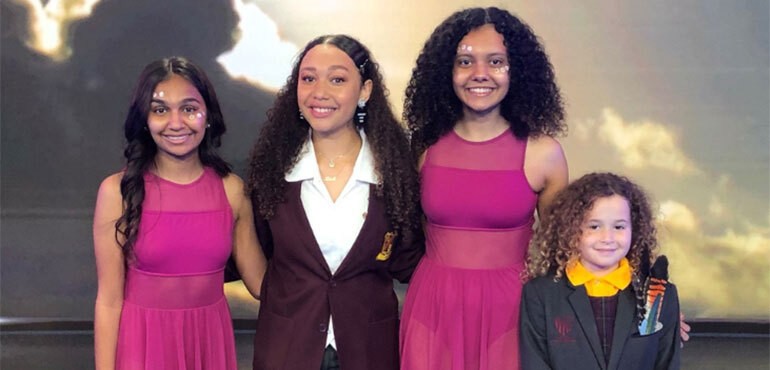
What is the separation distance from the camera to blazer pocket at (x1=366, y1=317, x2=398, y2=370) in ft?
5.92

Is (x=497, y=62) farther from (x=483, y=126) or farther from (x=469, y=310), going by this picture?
(x=469, y=310)

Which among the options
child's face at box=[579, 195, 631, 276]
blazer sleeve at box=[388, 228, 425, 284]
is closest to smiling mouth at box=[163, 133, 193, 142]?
blazer sleeve at box=[388, 228, 425, 284]

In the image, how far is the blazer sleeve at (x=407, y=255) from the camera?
1.92m

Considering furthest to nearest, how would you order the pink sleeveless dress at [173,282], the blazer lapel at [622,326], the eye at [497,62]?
the eye at [497,62] < the pink sleeveless dress at [173,282] < the blazer lapel at [622,326]

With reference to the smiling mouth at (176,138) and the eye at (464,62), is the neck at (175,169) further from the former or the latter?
the eye at (464,62)

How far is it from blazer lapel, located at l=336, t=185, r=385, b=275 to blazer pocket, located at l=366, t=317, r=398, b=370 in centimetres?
18

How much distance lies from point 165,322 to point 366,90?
779mm

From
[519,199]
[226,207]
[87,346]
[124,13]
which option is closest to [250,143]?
[124,13]

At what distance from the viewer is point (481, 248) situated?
1834mm

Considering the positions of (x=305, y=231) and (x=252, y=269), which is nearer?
(x=305, y=231)

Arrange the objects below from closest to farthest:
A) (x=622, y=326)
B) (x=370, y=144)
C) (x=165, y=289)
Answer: (x=622, y=326) < (x=165, y=289) < (x=370, y=144)

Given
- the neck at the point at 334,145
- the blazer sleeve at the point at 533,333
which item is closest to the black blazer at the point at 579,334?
the blazer sleeve at the point at 533,333

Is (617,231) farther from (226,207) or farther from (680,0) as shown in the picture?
(680,0)

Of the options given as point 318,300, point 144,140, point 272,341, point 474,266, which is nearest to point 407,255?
point 474,266
